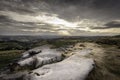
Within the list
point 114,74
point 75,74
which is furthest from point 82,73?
point 114,74

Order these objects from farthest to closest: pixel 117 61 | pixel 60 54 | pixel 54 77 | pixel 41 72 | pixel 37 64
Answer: pixel 60 54, pixel 37 64, pixel 117 61, pixel 41 72, pixel 54 77

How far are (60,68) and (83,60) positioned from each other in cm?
337

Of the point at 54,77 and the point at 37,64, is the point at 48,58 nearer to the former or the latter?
the point at 37,64

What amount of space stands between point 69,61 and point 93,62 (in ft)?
9.88

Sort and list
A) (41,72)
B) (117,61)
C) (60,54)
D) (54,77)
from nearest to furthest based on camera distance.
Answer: (54,77) → (41,72) → (117,61) → (60,54)

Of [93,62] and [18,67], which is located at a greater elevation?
[93,62]

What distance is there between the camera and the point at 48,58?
76.4ft

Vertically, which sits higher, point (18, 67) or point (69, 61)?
point (69, 61)

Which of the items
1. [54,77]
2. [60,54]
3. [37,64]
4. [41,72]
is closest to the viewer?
[54,77]

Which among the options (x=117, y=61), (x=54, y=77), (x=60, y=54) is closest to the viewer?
(x=54, y=77)

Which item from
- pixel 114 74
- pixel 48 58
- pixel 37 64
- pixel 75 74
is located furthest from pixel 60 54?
pixel 114 74

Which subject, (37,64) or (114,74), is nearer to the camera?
(114,74)

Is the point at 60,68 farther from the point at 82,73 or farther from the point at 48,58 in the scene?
the point at 48,58

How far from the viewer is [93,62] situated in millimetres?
18078
